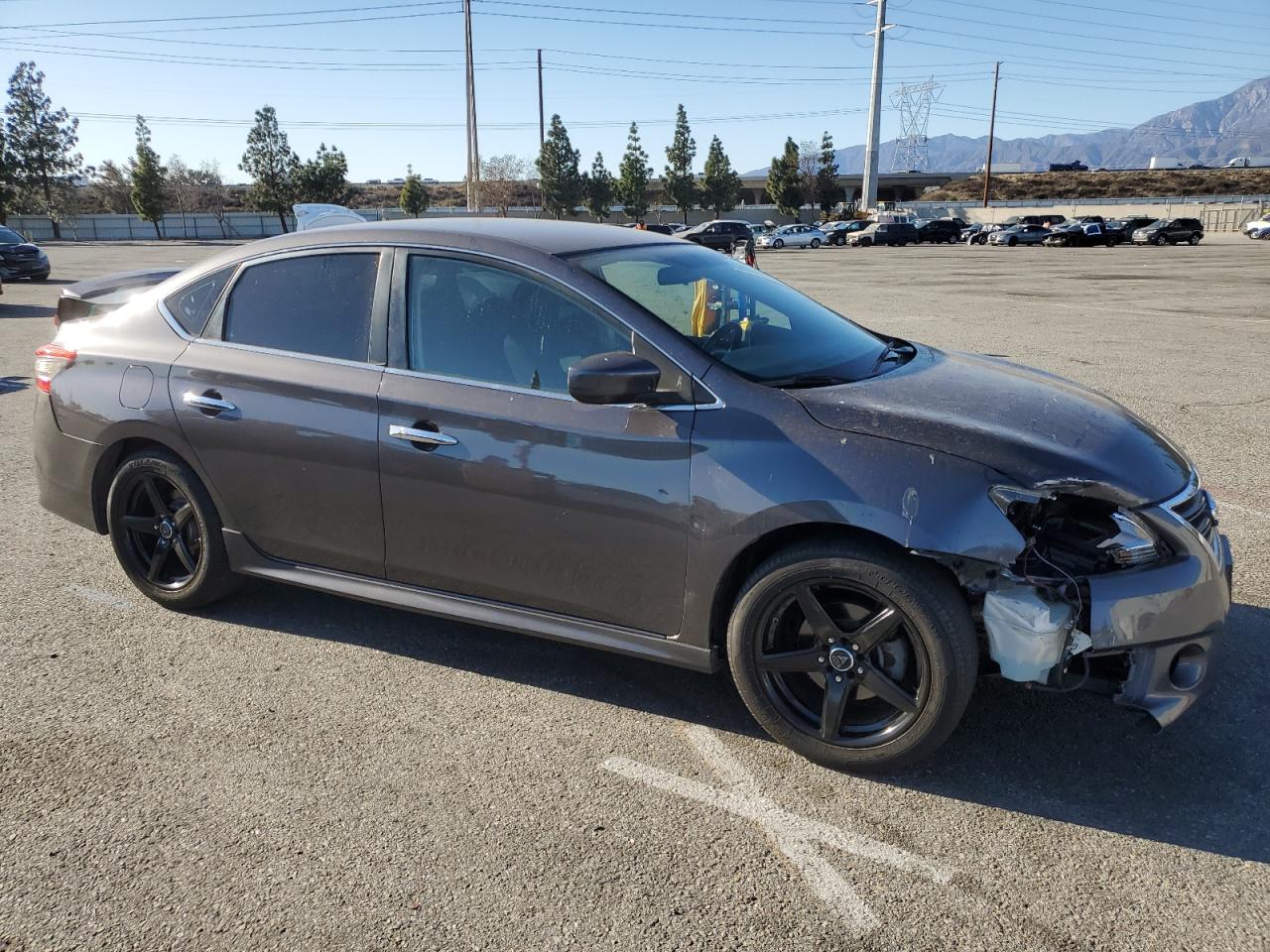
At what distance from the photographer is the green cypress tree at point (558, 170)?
82.0 metres

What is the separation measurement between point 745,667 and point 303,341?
2.20m

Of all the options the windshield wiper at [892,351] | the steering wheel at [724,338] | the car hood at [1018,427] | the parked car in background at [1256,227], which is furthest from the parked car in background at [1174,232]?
the steering wheel at [724,338]

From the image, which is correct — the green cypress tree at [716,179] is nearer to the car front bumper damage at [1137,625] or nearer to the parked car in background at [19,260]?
the parked car in background at [19,260]

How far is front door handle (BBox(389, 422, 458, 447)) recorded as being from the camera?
328cm

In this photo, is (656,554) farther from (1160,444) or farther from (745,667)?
(1160,444)

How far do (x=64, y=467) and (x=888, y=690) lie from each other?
382 centimetres

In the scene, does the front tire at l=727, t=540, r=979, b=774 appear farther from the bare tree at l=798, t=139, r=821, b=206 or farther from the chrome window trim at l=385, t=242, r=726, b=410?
the bare tree at l=798, t=139, r=821, b=206

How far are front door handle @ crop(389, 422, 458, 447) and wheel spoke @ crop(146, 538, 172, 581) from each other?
1494 mm

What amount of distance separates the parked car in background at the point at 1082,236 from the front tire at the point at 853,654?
4858 cm

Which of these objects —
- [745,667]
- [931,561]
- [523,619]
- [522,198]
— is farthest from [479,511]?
[522,198]

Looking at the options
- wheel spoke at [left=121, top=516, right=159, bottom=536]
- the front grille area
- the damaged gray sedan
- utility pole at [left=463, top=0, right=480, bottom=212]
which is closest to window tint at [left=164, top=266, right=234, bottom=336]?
the damaged gray sedan

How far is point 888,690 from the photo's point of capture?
283 centimetres

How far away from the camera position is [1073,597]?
273cm

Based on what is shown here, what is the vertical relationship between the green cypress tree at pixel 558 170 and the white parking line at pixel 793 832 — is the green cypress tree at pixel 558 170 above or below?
above
